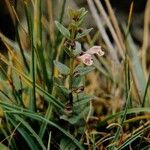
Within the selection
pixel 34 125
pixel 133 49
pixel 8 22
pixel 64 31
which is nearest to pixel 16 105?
pixel 34 125

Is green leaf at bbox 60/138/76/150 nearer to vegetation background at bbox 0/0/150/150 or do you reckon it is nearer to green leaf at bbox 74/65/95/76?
vegetation background at bbox 0/0/150/150

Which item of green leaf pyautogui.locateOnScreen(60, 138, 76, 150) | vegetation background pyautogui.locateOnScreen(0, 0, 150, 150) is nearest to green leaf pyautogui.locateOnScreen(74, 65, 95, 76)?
vegetation background pyautogui.locateOnScreen(0, 0, 150, 150)

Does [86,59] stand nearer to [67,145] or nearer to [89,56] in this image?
[89,56]

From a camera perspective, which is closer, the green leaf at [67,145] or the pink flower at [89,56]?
the pink flower at [89,56]

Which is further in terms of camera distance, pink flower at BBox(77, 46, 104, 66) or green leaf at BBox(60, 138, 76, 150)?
green leaf at BBox(60, 138, 76, 150)

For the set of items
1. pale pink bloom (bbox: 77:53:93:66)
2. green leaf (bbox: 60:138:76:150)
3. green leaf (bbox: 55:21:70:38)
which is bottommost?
green leaf (bbox: 60:138:76:150)

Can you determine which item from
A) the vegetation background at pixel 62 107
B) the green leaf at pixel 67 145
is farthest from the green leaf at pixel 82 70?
the green leaf at pixel 67 145

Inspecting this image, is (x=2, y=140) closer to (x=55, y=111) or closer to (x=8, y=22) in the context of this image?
(x=55, y=111)

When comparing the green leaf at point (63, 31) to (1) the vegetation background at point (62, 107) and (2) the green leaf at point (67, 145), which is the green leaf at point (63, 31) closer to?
(1) the vegetation background at point (62, 107)

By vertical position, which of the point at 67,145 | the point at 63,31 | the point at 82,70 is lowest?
the point at 67,145

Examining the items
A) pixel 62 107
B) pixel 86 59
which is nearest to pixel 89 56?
pixel 86 59

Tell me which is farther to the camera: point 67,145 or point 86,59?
point 67,145
